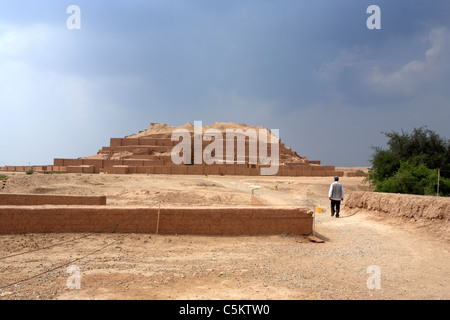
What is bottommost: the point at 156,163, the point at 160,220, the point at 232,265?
the point at 232,265

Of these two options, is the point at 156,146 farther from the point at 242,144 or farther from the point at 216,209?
the point at 216,209

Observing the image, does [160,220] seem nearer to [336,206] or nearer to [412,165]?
[336,206]

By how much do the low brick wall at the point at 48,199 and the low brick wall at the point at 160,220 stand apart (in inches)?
99.4

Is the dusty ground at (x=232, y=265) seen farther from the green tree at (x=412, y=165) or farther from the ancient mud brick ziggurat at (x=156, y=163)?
the ancient mud brick ziggurat at (x=156, y=163)

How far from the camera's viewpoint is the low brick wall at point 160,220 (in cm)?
542

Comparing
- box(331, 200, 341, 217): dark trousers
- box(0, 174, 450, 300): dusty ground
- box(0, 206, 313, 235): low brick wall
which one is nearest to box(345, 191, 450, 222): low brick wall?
box(0, 174, 450, 300): dusty ground

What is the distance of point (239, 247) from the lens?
16.5ft

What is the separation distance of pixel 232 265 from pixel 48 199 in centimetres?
610

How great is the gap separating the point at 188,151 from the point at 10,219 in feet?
116

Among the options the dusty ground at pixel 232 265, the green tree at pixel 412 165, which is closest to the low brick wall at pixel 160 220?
the dusty ground at pixel 232 265

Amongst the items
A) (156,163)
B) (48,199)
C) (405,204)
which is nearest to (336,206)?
(405,204)

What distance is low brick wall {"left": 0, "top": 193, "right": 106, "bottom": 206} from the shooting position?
7.97m

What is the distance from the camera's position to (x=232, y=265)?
4090 mm
